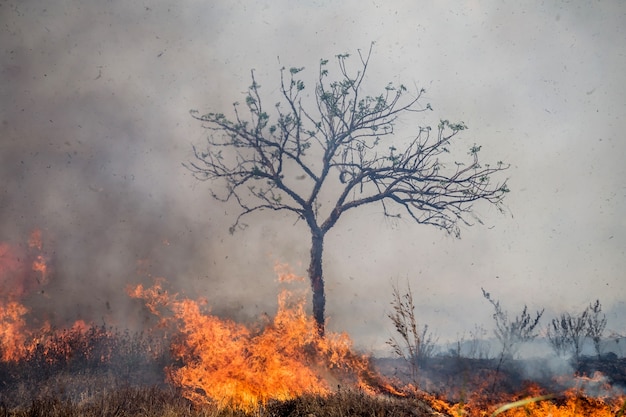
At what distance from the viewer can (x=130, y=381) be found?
39.2 ft

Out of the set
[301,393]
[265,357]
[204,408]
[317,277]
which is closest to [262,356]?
[265,357]

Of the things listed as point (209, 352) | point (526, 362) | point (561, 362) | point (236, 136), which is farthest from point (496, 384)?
point (236, 136)

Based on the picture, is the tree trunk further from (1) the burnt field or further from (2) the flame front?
(1) the burnt field

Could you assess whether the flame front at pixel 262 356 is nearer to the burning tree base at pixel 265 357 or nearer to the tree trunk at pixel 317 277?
the burning tree base at pixel 265 357

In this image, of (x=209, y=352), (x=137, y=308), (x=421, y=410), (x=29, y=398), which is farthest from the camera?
(x=137, y=308)

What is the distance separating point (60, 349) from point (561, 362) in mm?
17632

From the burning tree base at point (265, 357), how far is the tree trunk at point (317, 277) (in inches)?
24.3

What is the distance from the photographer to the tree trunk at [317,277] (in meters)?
13.6

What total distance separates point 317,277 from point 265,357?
11.0 ft

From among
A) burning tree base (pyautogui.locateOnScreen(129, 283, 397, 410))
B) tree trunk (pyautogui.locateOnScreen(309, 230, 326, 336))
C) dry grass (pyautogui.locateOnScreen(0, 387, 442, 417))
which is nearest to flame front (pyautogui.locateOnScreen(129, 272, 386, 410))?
burning tree base (pyautogui.locateOnScreen(129, 283, 397, 410))

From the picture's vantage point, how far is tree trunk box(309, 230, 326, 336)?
44.5 ft

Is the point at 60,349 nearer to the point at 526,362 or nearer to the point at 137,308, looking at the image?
the point at 137,308

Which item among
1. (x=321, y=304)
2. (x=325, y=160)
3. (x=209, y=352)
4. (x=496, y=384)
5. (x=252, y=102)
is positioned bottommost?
(x=496, y=384)

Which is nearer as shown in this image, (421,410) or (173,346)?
(421,410)
